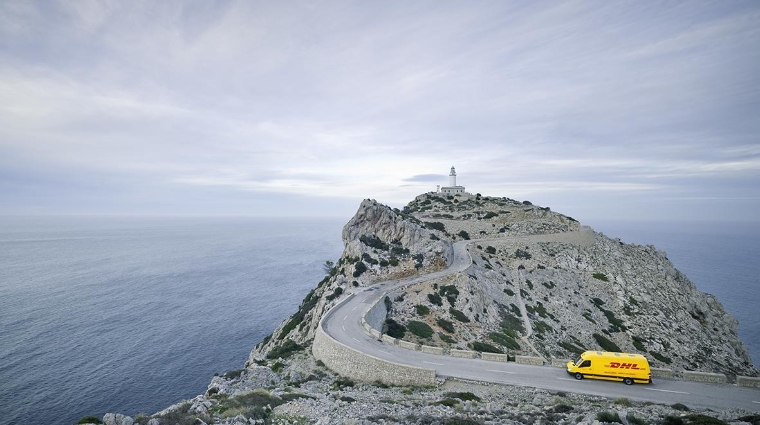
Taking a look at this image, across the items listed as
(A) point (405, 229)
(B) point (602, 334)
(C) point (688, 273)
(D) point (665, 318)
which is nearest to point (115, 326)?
(A) point (405, 229)

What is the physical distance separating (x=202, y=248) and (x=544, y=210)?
156143 mm

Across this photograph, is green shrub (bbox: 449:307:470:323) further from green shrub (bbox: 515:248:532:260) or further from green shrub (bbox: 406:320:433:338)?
green shrub (bbox: 515:248:532:260)

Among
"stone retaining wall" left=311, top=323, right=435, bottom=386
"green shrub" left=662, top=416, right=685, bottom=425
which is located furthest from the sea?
"green shrub" left=662, top=416, right=685, bottom=425

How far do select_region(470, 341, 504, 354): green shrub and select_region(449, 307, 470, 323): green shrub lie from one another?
445cm

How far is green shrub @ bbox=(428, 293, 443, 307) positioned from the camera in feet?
127

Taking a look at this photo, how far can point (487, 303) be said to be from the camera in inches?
1657

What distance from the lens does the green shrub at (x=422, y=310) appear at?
36.8 m

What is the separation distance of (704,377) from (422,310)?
72.0 feet

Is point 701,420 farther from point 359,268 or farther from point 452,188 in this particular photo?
point 452,188

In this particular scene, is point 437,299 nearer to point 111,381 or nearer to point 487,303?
point 487,303

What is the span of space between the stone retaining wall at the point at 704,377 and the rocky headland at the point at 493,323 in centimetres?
462

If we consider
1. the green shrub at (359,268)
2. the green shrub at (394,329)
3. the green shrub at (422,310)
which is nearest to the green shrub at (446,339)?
the green shrub at (394,329)

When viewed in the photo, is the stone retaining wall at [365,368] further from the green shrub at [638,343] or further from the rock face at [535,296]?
the green shrub at [638,343]

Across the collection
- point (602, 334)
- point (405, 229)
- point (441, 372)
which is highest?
point (405, 229)
